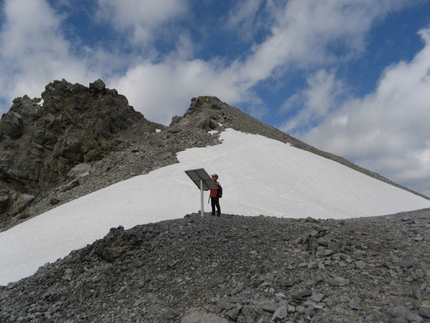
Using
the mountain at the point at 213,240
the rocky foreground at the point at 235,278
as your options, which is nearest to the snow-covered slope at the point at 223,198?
the mountain at the point at 213,240

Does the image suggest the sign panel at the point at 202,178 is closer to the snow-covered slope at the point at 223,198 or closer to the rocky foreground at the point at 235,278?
the rocky foreground at the point at 235,278

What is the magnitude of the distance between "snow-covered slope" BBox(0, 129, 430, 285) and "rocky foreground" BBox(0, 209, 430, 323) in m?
3.74

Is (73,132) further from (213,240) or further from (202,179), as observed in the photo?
(213,240)

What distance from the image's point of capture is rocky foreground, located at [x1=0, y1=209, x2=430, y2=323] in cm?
616

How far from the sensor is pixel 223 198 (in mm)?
19656

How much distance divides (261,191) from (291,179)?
4.40 metres

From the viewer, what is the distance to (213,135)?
3155cm

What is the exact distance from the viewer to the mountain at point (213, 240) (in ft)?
22.5

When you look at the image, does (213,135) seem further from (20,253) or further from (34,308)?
(34,308)

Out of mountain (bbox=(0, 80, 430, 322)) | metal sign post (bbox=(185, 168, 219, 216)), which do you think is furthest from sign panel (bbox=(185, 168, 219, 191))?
mountain (bbox=(0, 80, 430, 322))

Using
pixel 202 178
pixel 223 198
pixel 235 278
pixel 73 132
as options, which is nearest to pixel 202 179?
pixel 202 178

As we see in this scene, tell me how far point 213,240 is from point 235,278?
212cm

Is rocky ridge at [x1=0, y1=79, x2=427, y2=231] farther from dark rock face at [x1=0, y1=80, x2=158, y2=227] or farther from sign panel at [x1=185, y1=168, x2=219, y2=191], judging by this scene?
sign panel at [x1=185, y1=168, x2=219, y2=191]

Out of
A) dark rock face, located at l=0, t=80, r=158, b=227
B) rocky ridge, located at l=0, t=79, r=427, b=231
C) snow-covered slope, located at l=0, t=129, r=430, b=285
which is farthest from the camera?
dark rock face, located at l=0, t=80, r=158, b=227
